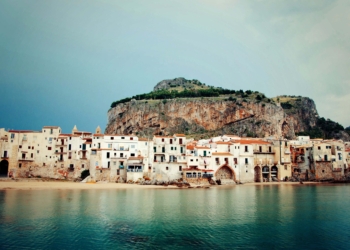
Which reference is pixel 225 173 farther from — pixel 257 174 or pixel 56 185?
pixel 56 185

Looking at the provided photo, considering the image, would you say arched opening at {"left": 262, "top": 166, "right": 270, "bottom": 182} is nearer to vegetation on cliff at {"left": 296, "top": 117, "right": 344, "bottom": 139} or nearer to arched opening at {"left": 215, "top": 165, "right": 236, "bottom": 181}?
arched opening at {"left": 215, "top": 165, "right": 236, "bottom": 181}

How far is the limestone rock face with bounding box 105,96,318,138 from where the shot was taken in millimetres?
116188

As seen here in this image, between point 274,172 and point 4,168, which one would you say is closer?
point 4,168

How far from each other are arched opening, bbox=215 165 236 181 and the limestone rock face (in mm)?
47590

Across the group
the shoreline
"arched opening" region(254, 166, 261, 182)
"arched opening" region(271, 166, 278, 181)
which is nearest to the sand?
the shoreline

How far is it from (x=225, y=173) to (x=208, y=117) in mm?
55586

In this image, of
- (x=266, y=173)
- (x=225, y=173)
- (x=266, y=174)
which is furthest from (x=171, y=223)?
(x=266, y=174)

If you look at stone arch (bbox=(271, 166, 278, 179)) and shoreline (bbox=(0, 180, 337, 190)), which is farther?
stone arch (bbox=(271, 166, 278, 179))

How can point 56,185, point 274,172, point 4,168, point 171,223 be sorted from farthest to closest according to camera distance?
point 274,172 → point 4,168 → point 56,185 → point 171,223

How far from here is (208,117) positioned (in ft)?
394

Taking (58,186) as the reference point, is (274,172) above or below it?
above

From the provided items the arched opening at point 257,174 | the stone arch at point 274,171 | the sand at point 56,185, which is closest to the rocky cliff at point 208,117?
the stone arch at point 274,171

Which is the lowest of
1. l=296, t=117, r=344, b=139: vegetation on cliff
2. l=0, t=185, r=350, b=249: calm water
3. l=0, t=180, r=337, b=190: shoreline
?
l=0, t=185, r=350, b=249: calm water

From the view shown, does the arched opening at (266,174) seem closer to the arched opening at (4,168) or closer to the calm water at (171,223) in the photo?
the calm water at (171,223)
